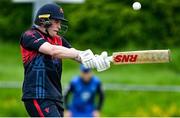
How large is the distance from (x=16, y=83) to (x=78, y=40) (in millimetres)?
4817

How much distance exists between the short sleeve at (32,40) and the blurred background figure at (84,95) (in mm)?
6674

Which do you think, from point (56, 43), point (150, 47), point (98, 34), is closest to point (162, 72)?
point (150, 47)

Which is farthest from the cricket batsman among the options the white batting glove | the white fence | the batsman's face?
the white fence

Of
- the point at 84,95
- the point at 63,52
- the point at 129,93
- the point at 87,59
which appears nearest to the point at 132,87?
the point at 129,93

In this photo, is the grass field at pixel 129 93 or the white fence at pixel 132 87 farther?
the white fence at pixel 132 87

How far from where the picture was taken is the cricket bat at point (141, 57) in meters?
7.52

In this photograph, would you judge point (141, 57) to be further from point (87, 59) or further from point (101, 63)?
point (87, 59)

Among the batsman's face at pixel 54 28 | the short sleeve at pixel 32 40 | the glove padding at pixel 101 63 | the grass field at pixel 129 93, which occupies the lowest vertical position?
the grass field at pixel 129 93

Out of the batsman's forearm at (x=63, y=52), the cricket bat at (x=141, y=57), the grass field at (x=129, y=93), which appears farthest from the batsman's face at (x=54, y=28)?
the grass field at (x=129, y=93)

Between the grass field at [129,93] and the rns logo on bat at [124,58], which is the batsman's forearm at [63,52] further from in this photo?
the grass field at [129,93]

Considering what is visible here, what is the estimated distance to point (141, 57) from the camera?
7602mm

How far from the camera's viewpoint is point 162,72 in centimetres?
2169

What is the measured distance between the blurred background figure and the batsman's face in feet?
21.4

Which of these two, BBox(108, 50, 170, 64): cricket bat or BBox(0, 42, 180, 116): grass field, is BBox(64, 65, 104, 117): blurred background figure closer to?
BBox(0, 42, 180, 116): grass field
